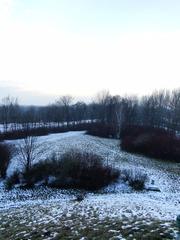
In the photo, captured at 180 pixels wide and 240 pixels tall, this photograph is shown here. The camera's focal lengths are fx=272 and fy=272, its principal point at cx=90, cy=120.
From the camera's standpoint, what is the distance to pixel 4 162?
29266 millimetres

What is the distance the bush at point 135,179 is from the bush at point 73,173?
1.02m

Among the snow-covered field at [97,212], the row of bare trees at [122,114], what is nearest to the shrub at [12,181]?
the snow-covered field at [97,212]

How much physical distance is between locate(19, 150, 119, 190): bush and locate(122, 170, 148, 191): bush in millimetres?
1015

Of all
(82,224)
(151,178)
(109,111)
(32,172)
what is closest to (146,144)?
(151,178)

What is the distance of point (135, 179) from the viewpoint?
85.4 ft

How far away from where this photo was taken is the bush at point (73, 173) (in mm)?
25781

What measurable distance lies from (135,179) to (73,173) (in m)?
6.02

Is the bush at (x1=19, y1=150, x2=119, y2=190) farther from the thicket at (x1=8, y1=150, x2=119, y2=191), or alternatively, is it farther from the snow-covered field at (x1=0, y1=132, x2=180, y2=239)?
the snow-covered field at (x1=0, y1=132, x2=180, y2=239)

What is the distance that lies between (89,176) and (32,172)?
588 centimetres

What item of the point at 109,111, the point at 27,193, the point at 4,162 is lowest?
the point at 27,193

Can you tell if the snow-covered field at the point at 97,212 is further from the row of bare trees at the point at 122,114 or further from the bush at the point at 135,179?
the row of bare trees at the point at 122,114

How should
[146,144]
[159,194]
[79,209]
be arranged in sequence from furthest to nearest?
1. [146,144]
2. [159,194]
3. [79,209]

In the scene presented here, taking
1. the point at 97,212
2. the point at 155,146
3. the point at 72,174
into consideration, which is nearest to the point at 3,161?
the point at 72,174

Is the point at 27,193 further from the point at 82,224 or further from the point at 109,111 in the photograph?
the point at 109,111
